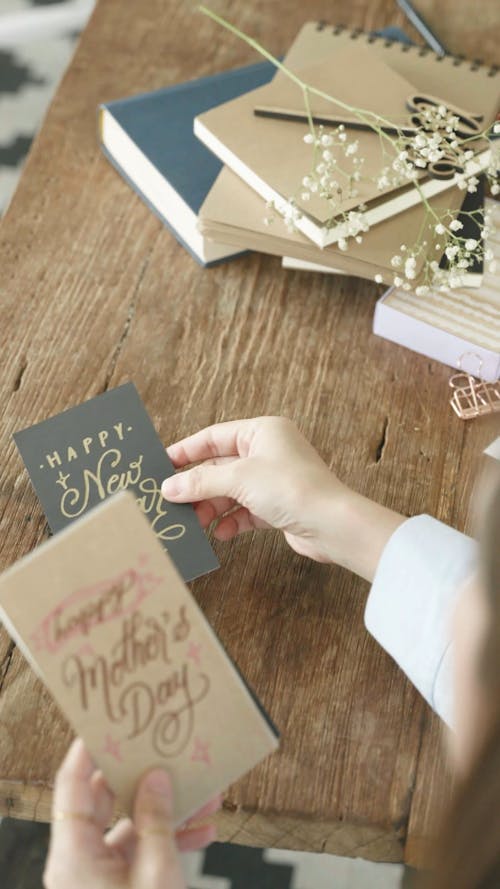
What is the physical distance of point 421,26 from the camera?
156 centimetres

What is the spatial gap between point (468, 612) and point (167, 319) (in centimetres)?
57

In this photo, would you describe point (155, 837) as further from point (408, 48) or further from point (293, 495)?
point (408, 48)

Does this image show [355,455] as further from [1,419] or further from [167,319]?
[1,419]

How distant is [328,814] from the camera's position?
0.89 meters

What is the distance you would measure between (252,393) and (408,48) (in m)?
0.61

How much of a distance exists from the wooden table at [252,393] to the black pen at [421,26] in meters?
0.02

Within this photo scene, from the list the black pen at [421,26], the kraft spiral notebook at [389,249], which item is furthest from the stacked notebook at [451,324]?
the black pen at [421,26]

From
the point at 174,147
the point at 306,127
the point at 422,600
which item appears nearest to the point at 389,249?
the point at 306,127

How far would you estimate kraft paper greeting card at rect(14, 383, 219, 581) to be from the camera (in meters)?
1.03

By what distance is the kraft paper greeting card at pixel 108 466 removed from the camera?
1025 mm

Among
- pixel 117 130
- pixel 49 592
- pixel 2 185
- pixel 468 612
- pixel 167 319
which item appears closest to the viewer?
pixel 49 592

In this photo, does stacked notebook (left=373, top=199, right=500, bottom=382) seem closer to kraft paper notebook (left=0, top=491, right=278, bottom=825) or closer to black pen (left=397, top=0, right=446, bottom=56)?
black pen (left=397, top=0, right=446, bottom=56)

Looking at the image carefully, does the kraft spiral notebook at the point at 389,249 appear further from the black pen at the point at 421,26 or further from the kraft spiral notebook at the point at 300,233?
the black pen at the point at 421,26

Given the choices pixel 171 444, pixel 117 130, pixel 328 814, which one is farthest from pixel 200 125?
pixel 328 814
